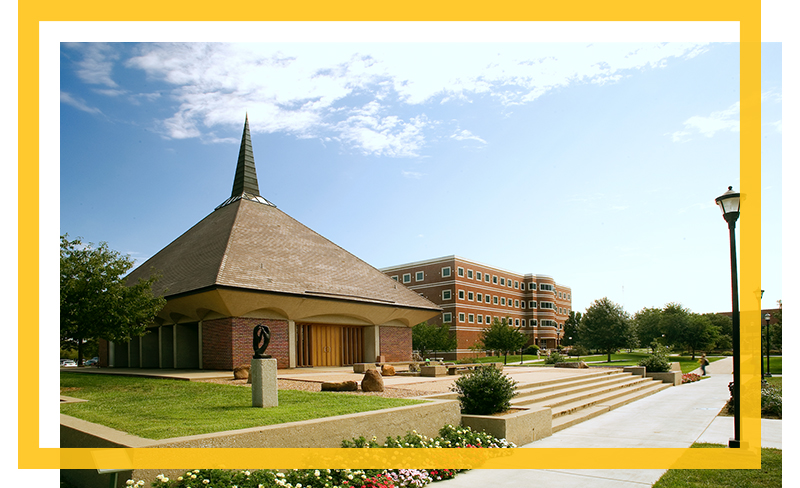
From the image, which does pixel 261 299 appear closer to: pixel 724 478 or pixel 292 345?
pixel 292 345

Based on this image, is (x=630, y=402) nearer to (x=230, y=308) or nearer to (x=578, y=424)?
(x=578, y=424)

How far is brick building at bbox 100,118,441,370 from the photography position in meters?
24.3

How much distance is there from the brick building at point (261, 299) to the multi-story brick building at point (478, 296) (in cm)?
3217

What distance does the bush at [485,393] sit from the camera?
11375 mm

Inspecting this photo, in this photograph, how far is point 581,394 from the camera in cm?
1700

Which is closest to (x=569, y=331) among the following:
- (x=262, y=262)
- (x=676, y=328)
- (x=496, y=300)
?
(x=496, y=300)

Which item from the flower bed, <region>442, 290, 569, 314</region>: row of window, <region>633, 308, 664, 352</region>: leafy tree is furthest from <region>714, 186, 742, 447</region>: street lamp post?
<region>633, 308, 664, 352</region>: leafy tree

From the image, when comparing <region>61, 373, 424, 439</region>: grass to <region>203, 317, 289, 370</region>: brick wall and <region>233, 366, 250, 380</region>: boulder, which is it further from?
<region>203, 317, 289, 370</region>: brick wall

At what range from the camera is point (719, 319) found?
93.0m

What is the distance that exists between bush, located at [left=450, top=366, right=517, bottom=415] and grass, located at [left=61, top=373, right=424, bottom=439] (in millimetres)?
1245

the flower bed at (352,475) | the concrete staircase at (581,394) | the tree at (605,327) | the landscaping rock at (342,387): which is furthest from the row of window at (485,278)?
the flower bed at (352,475)

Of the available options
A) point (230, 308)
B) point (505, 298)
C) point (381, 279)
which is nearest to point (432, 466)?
point (230, 308)

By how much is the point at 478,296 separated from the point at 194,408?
68.1 m

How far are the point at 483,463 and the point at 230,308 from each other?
17063mm
